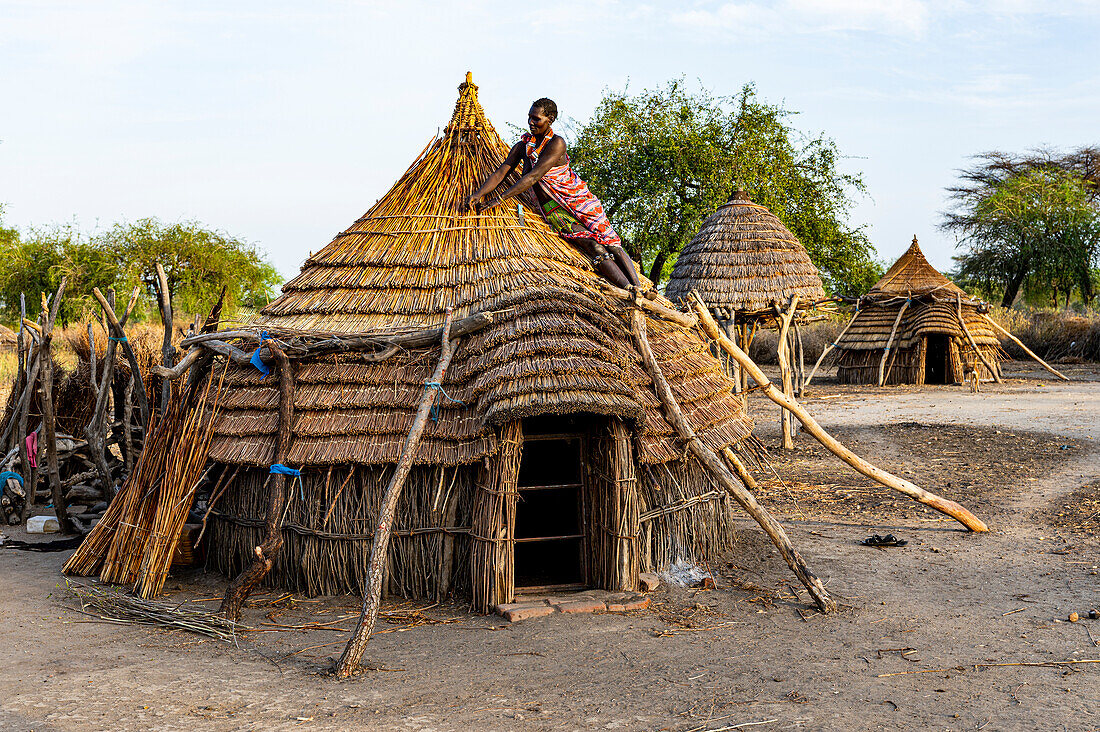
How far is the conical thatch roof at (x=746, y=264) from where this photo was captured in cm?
1559

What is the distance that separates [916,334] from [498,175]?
655 inches

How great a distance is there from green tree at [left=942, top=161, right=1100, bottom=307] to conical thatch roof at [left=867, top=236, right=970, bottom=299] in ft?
36.0

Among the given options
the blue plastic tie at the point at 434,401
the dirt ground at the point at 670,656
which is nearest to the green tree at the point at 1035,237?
the dirt ground at the point at 670,656

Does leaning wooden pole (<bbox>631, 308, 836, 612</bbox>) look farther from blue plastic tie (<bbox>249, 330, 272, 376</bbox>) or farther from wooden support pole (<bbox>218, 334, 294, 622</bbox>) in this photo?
blue plastic tie (<bbox>249, 330, 272, 376</bbox>)

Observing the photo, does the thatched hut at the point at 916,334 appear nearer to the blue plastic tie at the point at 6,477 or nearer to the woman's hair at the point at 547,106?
the woman's hair at the point at 547,106

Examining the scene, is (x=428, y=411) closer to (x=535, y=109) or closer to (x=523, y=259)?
(x=523, y=259)

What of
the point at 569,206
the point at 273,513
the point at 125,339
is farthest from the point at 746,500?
the point at 125,339

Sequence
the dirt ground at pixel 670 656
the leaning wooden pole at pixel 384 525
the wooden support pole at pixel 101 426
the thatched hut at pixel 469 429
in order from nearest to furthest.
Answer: the dirt ground at pixel 670 656, the leaning wooden pole at pixel 384 525, the thatched hut at pixel 469 429, the wooden support pole at pixel 101 426

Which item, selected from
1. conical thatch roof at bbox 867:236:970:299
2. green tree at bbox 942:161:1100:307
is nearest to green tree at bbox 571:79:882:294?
conical thatch roof at bbox 867:236:970:299

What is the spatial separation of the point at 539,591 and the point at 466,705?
198 cm

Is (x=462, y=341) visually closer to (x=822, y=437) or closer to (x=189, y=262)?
(x=822, y=437)

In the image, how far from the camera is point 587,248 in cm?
809

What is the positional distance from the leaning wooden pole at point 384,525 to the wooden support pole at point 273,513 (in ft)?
2.68

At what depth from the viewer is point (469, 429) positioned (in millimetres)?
6402
